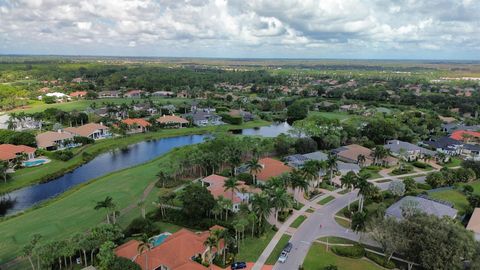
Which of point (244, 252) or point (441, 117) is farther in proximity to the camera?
point (441, 117)

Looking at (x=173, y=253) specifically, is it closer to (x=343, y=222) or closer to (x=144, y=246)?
(x=144, y=246)

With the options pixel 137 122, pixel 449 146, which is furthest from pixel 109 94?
pixel 449 146

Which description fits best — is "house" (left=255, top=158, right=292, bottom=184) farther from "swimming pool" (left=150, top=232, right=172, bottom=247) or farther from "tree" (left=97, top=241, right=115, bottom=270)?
"tree" (left=97, top=241, right=115, bottom=270)

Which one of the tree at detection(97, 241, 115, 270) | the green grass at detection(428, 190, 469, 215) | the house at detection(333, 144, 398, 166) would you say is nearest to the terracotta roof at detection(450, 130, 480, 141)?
the house at detection(333, 144, 398, 166)

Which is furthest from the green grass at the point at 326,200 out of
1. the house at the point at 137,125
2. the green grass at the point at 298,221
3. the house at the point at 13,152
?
the house at the point at 137,125

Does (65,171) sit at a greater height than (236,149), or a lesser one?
Result: lesser

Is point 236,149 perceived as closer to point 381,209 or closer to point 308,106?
point 381,209

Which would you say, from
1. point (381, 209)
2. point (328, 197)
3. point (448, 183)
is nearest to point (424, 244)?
point (381, 209)
